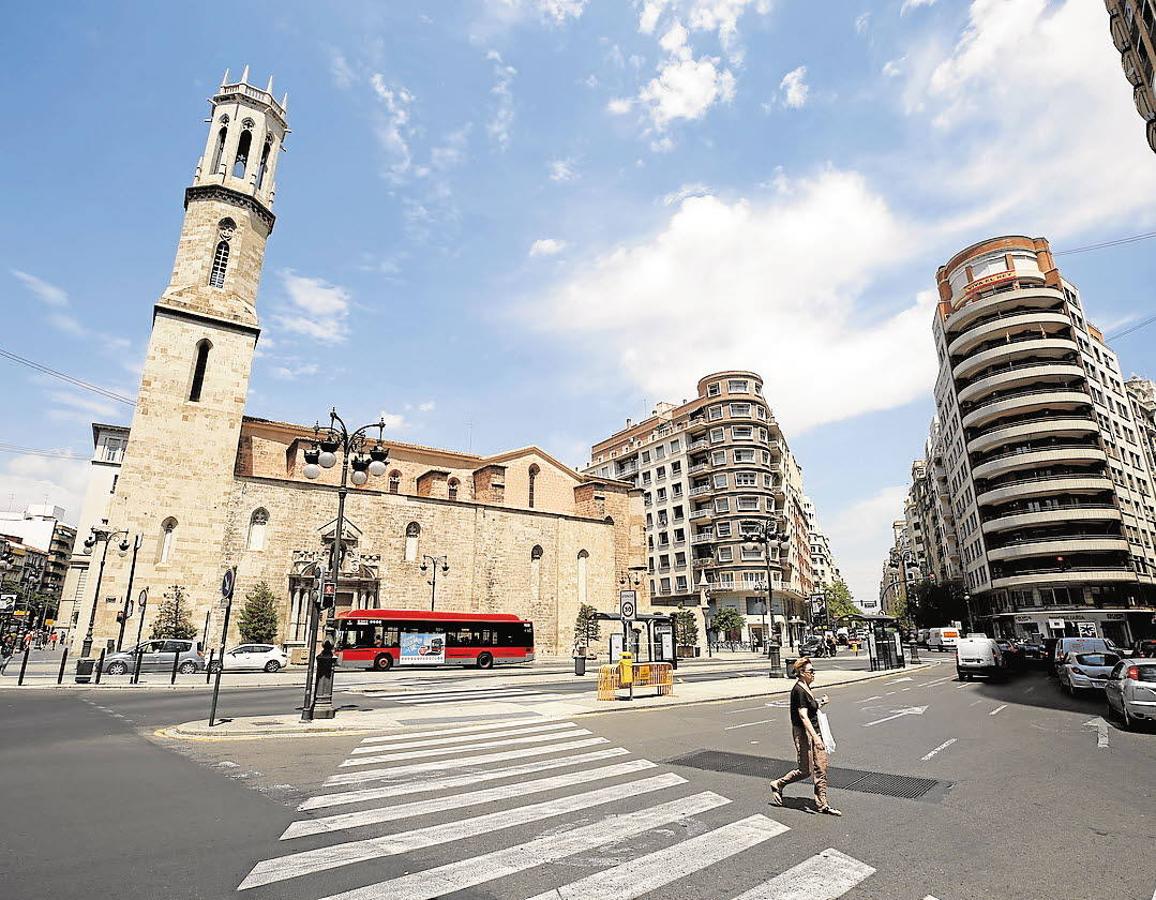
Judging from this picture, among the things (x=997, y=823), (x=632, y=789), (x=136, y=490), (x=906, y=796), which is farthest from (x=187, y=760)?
(x=136, y=490)

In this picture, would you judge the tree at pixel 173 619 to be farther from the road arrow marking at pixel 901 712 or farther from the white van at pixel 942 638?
the white van at pixel 942 638

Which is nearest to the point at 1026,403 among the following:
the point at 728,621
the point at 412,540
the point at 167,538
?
the point at 728,621

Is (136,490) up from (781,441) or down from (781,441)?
down

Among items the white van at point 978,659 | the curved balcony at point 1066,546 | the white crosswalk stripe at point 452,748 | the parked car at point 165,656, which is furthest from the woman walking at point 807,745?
the curved balcony at point 1066,546

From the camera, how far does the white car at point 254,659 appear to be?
28.5 metres

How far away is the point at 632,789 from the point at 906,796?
10.6 feet

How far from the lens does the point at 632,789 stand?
291 inches

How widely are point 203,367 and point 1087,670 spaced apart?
1781 inches

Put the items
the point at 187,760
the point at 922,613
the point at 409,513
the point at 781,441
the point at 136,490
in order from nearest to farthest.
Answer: the point at 187,760, the point at 136,490, the point at 409,513, the point at 922,613, the point at 781,441

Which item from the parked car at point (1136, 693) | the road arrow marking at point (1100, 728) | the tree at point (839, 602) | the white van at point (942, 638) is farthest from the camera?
the tree at point (839, 602)

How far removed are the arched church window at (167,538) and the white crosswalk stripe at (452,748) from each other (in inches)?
1206

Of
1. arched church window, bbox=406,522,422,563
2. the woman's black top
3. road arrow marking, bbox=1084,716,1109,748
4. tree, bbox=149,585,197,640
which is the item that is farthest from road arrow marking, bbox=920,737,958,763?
arched church window, bbox=406,522,422,563

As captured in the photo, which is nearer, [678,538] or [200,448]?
[200,448]

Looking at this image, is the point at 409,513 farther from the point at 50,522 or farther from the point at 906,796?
the point at 50,522
